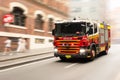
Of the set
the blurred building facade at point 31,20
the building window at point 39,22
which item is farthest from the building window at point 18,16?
the building window at point 39,22

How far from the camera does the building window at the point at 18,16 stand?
28453 mm

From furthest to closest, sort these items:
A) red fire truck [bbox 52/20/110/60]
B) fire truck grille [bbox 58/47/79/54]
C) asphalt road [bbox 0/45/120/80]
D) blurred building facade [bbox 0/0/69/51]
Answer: blurred building facade [bbox 0/0/69/51] < fire truck grille [bbox 58/47/79/54] < red fire truck [bbox 52/20/110/60] < asphalt road [bbox 0/45/120/80]

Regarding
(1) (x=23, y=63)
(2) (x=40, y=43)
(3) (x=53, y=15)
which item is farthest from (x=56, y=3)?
(1) (x=23, y=63)

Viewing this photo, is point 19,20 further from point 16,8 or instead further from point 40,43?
point 40,43

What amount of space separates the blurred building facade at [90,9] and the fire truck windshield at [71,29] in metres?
59.1

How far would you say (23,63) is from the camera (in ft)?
51.8

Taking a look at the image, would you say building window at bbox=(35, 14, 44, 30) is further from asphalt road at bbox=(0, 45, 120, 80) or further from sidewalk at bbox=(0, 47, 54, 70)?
asphalt road at bbox=(0, 45, 120, 80)

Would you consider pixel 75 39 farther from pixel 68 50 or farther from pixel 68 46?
pixel 68 50

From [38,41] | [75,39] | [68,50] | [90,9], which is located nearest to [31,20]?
[38,41]

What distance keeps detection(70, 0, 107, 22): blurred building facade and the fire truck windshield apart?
59.1 m

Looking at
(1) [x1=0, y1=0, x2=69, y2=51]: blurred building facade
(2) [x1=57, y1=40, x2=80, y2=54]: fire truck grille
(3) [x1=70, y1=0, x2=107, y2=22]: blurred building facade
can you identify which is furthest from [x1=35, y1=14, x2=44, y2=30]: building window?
(3) [x1=70, y1=0, x2=107, y2=22]: blurred building facade

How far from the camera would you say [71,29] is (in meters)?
16.5

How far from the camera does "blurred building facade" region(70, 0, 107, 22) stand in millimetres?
76625

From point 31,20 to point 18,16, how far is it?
2753 millimetres
